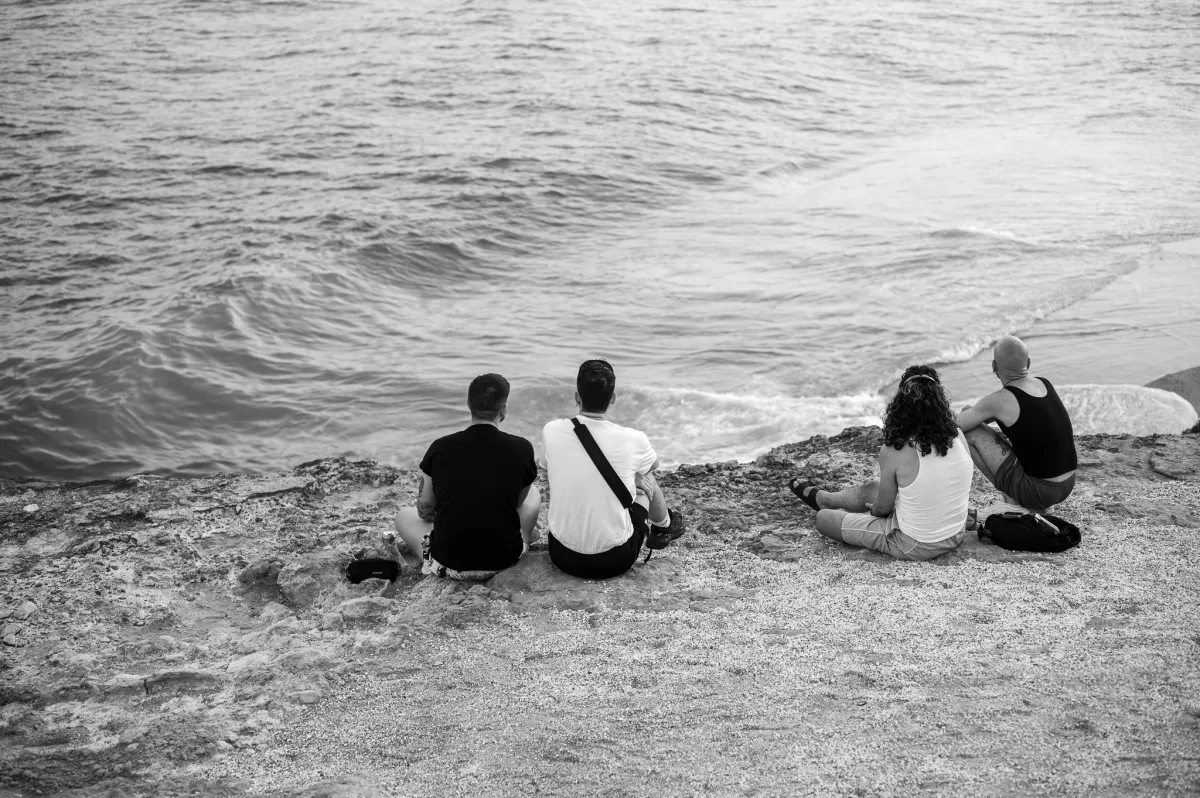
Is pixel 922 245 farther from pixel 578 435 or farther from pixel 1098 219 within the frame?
pixel 578 435

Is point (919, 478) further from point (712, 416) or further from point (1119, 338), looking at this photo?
point (1119, 338)

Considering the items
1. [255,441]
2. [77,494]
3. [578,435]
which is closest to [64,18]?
[255,441]

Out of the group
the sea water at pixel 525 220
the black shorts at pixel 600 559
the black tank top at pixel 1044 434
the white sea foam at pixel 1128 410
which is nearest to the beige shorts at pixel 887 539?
the black tank top at pixel 1044 434

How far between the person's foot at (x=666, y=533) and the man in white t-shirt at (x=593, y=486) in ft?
1.28

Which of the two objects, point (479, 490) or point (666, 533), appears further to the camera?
point (666, 533)

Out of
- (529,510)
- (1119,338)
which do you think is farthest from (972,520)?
(1119,338)

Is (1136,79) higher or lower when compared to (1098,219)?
higher

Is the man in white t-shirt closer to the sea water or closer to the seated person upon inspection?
the seated person

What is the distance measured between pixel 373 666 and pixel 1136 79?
28.4 metres

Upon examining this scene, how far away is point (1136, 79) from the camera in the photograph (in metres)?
26.2

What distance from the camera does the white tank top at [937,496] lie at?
17.6ft

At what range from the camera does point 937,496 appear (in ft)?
17.7

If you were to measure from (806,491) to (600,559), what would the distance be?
1634 millimetres

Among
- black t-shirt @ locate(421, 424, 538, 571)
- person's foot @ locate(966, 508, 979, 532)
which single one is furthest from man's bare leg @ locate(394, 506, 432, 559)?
person's foot @ locate(966, 508, 979, 532)
